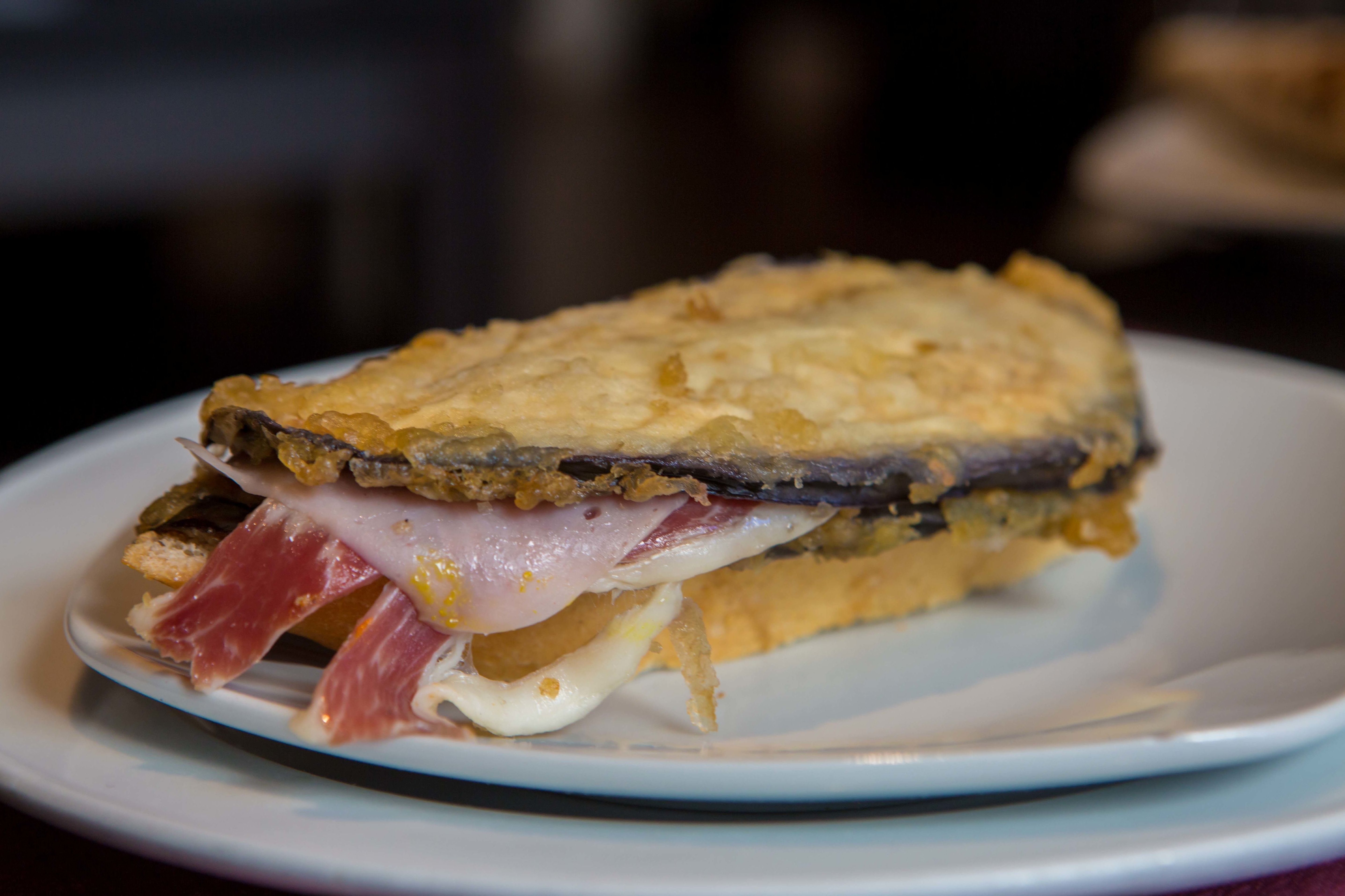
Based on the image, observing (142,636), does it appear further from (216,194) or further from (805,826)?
Result: (216,194)

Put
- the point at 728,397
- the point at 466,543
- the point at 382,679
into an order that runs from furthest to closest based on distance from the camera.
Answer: the point at 728,397, the point at 466,543, the point at 382,679

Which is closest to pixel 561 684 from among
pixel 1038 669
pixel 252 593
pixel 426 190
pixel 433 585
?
pixel 433 585

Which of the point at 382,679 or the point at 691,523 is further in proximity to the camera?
the point at 691,523

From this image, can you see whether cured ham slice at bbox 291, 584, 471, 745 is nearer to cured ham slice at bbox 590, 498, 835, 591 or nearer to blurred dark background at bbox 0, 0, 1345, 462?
cured ham slice at bbox 590, 498, 835, 591

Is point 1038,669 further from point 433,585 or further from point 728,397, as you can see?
point 433,585

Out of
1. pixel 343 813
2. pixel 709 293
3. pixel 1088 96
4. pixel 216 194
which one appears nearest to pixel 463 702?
pixel 343 813

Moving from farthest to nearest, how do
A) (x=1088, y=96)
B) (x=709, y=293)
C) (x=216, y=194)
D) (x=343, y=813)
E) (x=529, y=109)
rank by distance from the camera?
(x=529, y=109) → (x=1088, y=96) → (x=216, y=194) → (x=709, y=293) → (x=343, y=813)
